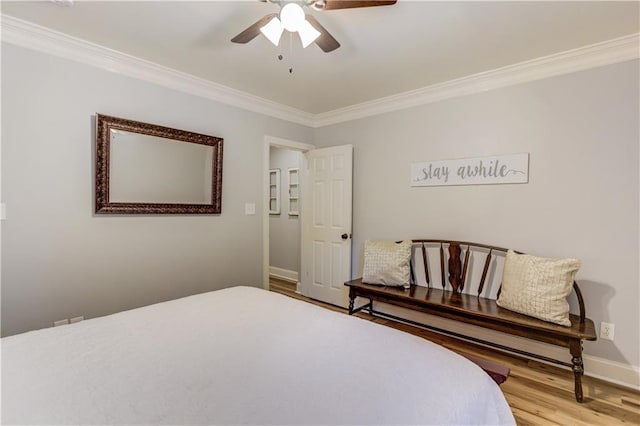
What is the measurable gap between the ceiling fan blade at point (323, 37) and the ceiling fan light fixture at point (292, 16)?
112mm

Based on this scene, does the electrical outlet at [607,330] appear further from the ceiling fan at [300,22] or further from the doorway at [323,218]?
the ceiling fan at [300,22]

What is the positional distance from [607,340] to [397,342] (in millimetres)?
2021

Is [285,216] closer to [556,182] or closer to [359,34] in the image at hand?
[359,34]

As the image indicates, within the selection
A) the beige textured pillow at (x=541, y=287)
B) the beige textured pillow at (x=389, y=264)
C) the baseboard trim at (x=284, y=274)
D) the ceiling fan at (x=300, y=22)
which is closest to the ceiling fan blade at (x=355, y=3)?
the ceiling fan at (x=300, y=22)

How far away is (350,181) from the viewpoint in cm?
370

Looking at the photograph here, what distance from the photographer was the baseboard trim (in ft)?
16.8

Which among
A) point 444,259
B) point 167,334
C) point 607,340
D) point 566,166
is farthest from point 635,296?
point 167,334

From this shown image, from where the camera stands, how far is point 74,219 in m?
2.33

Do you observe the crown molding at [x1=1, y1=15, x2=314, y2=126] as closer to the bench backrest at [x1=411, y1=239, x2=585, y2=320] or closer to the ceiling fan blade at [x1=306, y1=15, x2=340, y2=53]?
the ceiling fan blade at [x1=306, y1=15, x2=340, y2=53]

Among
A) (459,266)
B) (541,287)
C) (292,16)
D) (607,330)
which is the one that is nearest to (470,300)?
(459,266)

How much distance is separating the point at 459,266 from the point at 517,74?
170 centimetres

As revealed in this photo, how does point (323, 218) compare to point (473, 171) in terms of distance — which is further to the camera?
point (323, 218)

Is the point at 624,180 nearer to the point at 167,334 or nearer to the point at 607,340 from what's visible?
the point at 607,340

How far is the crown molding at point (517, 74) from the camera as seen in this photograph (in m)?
2.22
